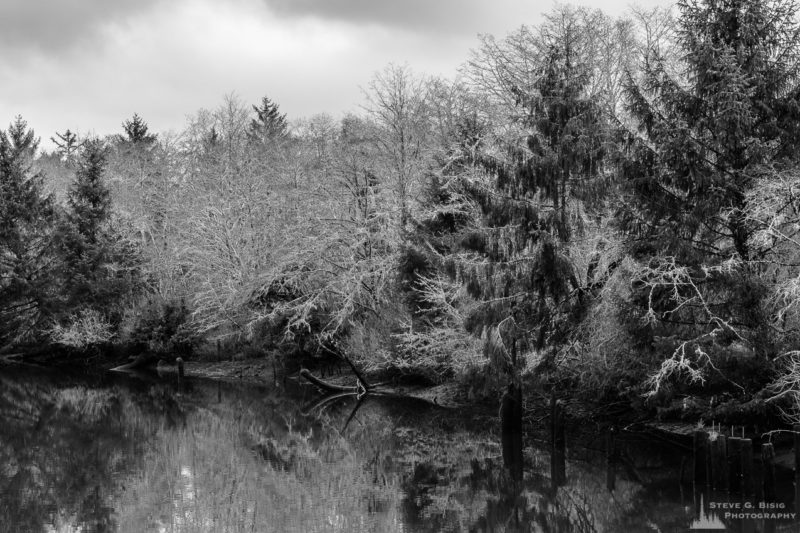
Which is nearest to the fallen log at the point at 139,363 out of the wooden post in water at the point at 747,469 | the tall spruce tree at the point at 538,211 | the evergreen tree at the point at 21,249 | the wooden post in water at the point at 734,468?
the evergreen tree at the point at 21,249

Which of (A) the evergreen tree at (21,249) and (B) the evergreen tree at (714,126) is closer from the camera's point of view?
(B) the evergreen tree at (714,126)

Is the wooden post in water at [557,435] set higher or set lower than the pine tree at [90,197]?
lower

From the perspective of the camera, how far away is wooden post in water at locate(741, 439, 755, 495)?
13781mm

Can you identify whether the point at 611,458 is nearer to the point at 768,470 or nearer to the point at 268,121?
the point at 768,470

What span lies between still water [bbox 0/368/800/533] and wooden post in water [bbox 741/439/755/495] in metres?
0.28

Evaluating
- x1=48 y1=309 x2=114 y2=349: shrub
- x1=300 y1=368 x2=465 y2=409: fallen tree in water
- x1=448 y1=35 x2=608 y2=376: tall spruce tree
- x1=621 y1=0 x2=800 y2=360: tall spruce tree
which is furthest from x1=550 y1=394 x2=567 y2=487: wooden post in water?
x1=48 y1=309 x2=114 y2=349: shrub

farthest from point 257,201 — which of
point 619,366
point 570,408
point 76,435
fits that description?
point 619,366

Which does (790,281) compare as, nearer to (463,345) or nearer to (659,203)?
(659,203)

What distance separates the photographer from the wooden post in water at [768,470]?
1385cm

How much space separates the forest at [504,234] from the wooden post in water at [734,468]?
1.06 meters

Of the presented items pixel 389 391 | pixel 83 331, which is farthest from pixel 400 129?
pixel 83 331

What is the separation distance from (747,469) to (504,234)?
7.38 m

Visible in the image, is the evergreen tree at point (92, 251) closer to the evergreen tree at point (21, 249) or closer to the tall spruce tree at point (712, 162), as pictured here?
the evergreen tree at point (21, 249)

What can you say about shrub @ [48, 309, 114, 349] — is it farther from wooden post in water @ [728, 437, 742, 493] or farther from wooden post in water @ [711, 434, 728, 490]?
wooden post in water @ [728, 437, 742, 493]
